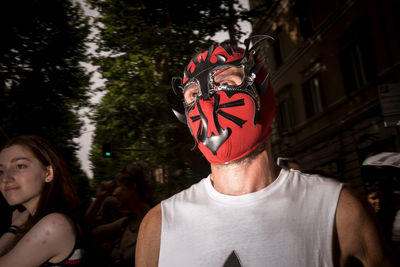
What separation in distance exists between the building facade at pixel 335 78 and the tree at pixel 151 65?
2.60 meters

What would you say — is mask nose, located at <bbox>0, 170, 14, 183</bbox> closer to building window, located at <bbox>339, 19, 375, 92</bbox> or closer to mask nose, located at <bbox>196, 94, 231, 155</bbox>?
mask nose, located at <bbox>196, 94, 231, 155</bbox>

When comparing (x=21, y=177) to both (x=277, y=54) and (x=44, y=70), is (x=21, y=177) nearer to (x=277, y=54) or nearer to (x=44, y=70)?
(x=44, y=70)

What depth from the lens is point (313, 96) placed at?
15.0 m

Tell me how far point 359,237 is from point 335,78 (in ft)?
43.7

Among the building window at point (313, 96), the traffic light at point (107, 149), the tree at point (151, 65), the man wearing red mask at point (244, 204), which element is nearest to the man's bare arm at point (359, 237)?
the man wearing red mask at point (244, 204)

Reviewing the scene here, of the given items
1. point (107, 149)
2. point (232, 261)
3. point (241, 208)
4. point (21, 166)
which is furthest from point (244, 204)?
point (107, 149)

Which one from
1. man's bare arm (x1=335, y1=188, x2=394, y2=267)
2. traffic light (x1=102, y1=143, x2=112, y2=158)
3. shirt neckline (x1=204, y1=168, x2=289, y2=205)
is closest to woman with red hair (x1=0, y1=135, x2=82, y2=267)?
shirt neckline (x1=204, y1=168, x2=289, y2=205)

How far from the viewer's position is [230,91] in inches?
60.9

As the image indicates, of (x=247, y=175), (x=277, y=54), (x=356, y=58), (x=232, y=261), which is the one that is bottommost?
(x=232, y=261)

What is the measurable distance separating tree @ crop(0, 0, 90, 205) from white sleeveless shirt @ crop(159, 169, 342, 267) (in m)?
9.00

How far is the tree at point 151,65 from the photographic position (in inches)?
381

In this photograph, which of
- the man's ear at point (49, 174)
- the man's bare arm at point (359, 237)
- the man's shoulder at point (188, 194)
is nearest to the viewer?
the man's bare arm at point (359, 237)

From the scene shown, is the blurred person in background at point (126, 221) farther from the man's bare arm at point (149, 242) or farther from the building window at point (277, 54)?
the building window at point (277, 54)

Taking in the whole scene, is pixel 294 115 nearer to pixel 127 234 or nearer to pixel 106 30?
pixel 106 30
